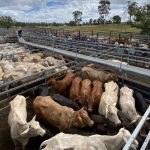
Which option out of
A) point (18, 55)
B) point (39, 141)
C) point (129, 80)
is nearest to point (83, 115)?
point (39, 141)

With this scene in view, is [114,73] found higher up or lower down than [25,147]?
higher up

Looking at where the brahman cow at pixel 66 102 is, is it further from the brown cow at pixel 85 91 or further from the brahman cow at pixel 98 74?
the brahman cow at pixel 98 74

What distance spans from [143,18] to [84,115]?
17320mm

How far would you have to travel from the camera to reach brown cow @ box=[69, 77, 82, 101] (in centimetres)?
744

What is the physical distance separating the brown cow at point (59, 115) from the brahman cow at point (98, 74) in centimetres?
215

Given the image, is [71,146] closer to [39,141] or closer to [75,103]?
[39,141]

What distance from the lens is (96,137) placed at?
468cm

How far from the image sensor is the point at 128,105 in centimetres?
659

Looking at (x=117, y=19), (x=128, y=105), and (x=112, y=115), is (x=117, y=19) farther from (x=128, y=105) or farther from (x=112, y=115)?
(x=112, y=115)

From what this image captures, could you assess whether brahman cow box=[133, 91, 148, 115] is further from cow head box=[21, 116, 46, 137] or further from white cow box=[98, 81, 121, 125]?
cow head box=[21, 116, 46, 137]

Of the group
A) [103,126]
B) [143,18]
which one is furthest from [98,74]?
[143,18]

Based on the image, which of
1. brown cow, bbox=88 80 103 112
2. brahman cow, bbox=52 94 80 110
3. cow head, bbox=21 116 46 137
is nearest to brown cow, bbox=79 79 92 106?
brown cow, bbox=88 80 103 112

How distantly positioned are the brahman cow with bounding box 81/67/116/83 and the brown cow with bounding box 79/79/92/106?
509mm

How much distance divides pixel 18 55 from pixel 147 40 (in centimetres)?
669
